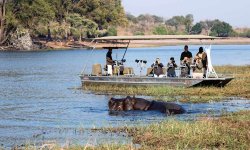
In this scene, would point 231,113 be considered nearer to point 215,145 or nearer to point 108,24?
point 215,145

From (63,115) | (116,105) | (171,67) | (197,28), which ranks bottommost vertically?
(63,115)

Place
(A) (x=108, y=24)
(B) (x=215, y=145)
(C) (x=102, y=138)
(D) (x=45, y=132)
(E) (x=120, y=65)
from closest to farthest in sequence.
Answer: (B) (x=215, y=145) < (C) (x=102, y=138) < (D) (x=45, y=132) < (E) (x=120, y=65) < (A) (x=108, y=24)

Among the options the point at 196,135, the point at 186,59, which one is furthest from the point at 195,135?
the point at 186,59

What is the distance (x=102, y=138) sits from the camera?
13430mm

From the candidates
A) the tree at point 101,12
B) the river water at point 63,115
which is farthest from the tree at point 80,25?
the river water at point 63,115

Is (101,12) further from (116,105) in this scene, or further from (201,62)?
(116,105)

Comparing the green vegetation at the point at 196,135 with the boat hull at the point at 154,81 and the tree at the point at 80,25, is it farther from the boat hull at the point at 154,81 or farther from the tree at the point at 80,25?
the tree at the point at 80,25

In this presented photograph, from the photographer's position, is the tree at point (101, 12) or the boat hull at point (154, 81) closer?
the boat hull at point (154, 81)

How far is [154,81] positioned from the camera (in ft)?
82.7

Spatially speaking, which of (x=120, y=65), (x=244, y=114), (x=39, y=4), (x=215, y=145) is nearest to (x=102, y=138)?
(x=215, y=145)

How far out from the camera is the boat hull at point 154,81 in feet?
79.8

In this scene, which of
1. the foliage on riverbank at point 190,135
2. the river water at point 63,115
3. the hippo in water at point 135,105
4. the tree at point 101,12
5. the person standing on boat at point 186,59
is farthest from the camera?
the tree at point 101,12

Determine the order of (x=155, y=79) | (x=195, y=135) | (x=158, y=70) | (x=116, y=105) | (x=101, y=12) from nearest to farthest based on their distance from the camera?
(x=195, y=135) → (x=116, y=105) → (x=155, y=79) → (x=158, y=70) → (x=101, y=12)

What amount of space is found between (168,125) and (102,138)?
66.9 inches
